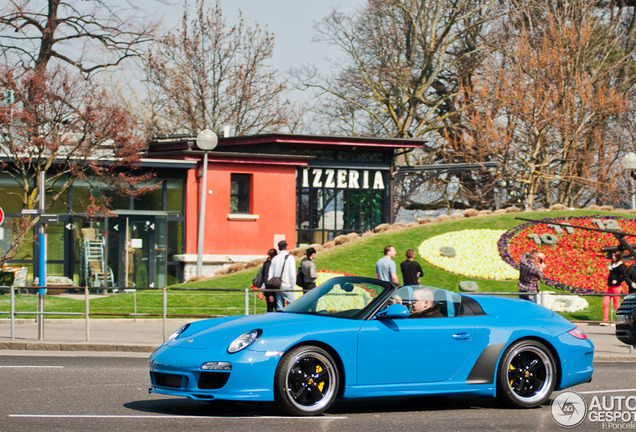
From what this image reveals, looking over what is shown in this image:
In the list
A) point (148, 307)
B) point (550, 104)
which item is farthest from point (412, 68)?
point (148, 307)

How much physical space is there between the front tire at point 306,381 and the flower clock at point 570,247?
19.1 m

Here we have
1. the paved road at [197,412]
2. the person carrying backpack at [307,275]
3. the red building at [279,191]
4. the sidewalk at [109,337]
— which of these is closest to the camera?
the paved road at [197,412]

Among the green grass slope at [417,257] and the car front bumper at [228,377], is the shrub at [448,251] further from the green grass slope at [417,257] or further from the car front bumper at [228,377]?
the car front bumper at [228,377]

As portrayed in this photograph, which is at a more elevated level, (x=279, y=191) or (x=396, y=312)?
(x=279, y=191)

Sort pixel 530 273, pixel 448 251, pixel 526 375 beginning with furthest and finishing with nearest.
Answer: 1. pixel 448 251
2. pixel 530 273
3. pixel 526 375

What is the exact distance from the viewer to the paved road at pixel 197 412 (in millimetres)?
8141

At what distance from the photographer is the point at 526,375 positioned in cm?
955

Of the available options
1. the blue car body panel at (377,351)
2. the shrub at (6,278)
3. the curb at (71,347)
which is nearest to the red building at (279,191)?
the shrub at (6,278)

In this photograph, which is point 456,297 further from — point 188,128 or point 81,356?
point 188,128

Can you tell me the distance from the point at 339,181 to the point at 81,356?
2343 cm

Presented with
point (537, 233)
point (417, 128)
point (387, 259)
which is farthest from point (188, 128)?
point (387, 259)

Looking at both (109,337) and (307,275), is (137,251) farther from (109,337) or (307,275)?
(307,275)

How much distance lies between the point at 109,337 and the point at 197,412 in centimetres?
902

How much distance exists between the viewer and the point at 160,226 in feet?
103
